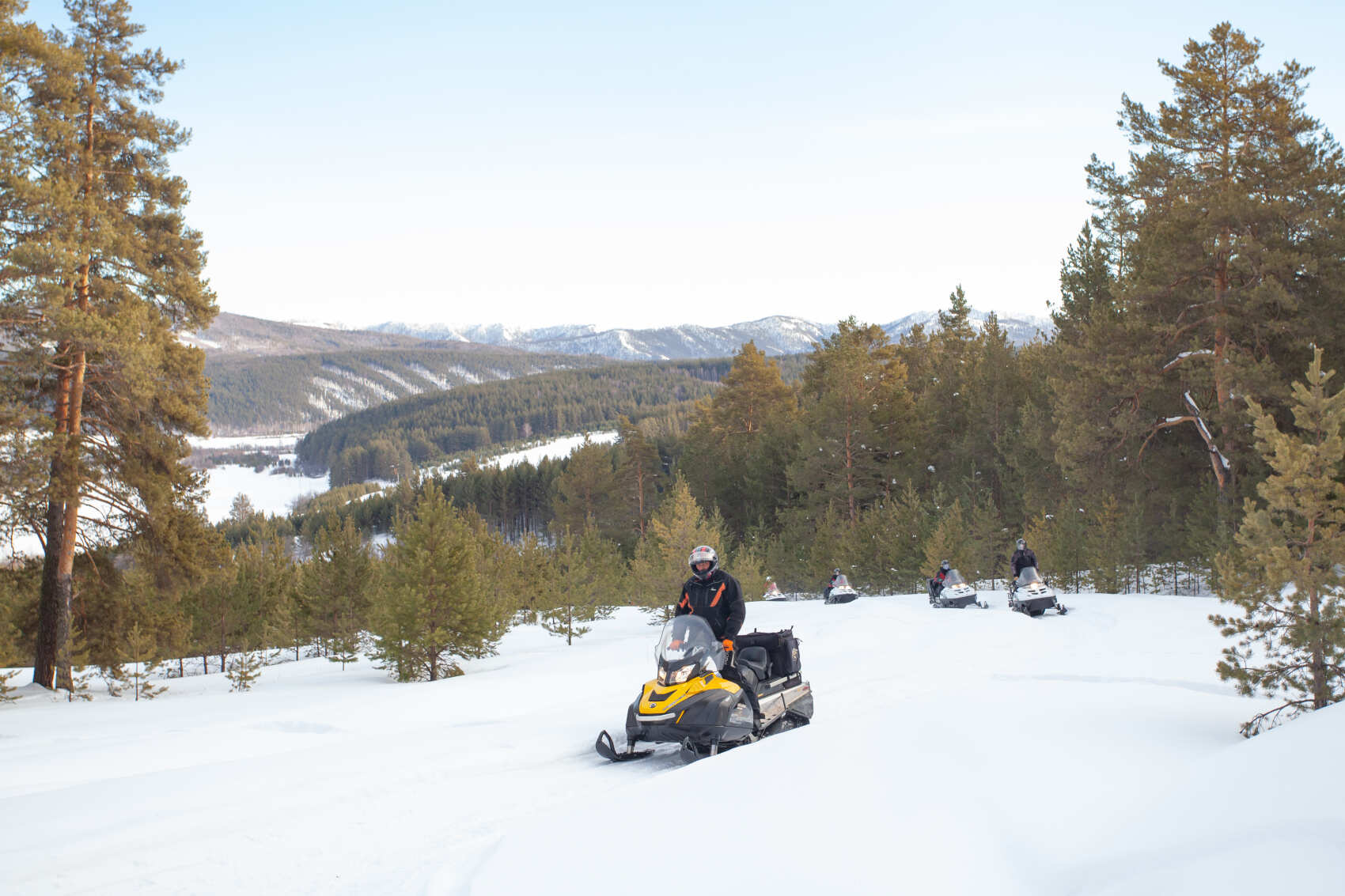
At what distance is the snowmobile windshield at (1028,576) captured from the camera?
16984 millimetres

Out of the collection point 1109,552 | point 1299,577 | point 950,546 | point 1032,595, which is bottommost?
point 1032,595

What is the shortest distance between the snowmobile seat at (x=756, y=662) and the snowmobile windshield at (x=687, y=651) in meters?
0.41

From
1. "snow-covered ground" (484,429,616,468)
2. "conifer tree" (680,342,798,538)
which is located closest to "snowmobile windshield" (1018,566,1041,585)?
"conifer tree" (680,342,798,538)

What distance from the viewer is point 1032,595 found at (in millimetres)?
16703

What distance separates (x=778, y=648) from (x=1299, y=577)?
4.35 metres

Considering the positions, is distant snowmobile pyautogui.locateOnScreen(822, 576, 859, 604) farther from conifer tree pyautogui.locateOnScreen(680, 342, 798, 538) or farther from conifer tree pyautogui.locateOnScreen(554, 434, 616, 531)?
conifer tree pyautogui.locateOnScreen(554, 434, 616, 531)

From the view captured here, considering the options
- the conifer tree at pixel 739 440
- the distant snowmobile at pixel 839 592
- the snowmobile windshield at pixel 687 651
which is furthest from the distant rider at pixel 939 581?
the conifer tree at pixel 739 440

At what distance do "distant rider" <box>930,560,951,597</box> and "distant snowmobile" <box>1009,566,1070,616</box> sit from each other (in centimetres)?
252

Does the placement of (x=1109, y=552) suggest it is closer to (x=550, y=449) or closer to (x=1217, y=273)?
(x=1217, y=273)

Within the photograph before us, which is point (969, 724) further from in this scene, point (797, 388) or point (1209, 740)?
point (797, 388)

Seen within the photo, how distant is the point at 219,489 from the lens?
188 metres

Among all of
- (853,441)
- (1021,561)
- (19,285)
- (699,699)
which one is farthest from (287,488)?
(699,699)

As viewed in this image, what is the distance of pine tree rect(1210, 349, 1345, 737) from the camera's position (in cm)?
628

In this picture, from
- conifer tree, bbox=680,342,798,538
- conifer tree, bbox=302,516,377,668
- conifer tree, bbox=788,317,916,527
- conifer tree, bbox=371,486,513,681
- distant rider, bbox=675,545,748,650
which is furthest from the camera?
conifer tree, bbox=680,342,798,538
